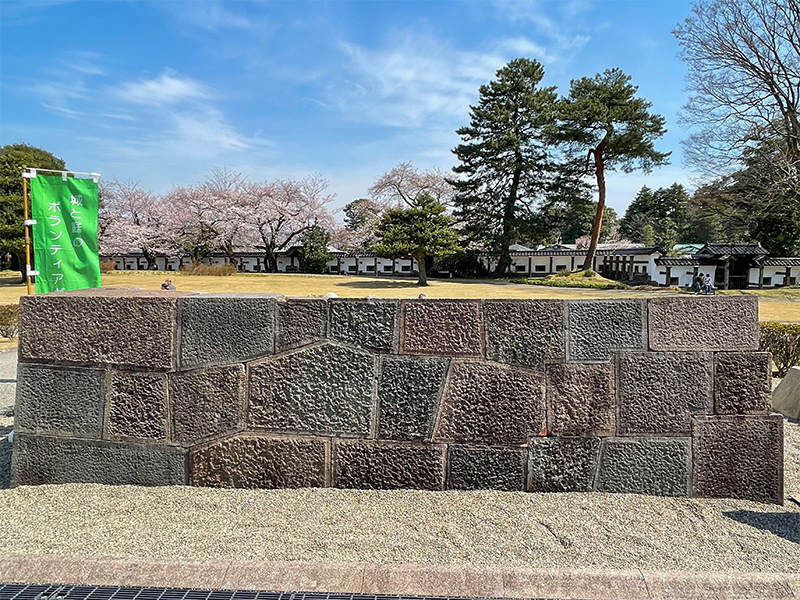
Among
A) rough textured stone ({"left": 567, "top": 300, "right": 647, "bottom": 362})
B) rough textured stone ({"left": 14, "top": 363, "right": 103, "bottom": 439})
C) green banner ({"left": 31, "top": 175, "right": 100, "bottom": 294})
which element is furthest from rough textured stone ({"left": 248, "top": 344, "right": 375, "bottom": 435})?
green banner ({"left": 31, "top": 175, "right": 100, "bottom": 294})

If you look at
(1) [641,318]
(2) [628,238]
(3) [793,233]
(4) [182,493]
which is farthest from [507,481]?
(2) [628,238]

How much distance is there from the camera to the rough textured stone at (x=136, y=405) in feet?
7.91

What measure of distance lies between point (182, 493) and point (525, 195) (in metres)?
30.7

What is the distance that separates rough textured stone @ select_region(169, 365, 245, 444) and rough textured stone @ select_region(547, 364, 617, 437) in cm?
160

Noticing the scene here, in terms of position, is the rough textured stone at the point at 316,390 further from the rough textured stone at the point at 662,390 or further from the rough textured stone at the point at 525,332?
the rough textured stone at the point at 662,390

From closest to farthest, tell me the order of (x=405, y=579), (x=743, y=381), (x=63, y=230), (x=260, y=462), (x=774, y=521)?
(x=405, y=579)
(x=774, y=521)
(x=743, y=381)
(x=260, y=462)
(x=63, y=230)

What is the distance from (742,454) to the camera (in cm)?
236

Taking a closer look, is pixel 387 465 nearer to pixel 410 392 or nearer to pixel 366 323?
pixel 410 392

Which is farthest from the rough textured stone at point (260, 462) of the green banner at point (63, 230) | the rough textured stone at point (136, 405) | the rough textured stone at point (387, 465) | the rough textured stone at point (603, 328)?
the green banner at point (63, 230)

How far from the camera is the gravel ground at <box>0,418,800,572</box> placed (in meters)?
1.86

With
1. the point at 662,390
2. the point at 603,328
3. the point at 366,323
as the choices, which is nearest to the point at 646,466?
the point at 662,390

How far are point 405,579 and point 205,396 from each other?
1345 millimetres

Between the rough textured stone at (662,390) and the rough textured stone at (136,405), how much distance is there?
2.35 m

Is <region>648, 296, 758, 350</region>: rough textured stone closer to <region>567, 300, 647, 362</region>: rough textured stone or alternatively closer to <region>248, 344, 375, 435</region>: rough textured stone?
<region>567, 300, 647, 362</region>: rough textured stone
